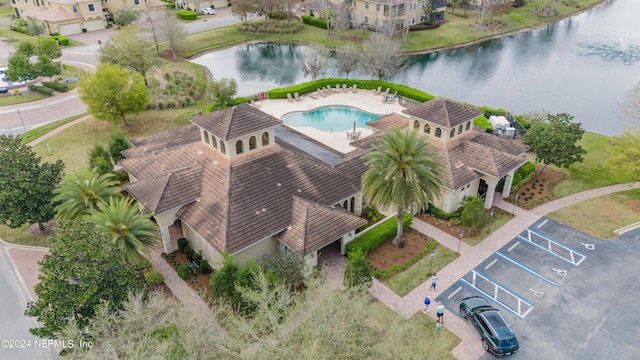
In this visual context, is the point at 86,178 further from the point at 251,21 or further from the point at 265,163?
the point at 251,21

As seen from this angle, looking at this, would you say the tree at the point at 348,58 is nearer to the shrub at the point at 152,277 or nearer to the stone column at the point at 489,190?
the stone column at the point at 489,190

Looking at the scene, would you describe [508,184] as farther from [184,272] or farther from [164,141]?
[164,141]

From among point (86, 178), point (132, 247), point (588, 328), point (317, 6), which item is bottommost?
→ point (588, 328)

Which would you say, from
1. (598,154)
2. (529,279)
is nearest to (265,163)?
(529,279)

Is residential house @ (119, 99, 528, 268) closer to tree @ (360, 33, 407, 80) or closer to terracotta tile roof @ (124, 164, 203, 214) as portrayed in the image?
terracotta tile roof @ (124, 164, 203, 214)

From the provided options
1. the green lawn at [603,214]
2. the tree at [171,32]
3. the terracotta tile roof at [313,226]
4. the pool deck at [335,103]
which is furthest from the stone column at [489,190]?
the tree at [171,32]

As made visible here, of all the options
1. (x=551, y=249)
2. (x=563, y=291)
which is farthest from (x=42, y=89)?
(x=563, y=291)
